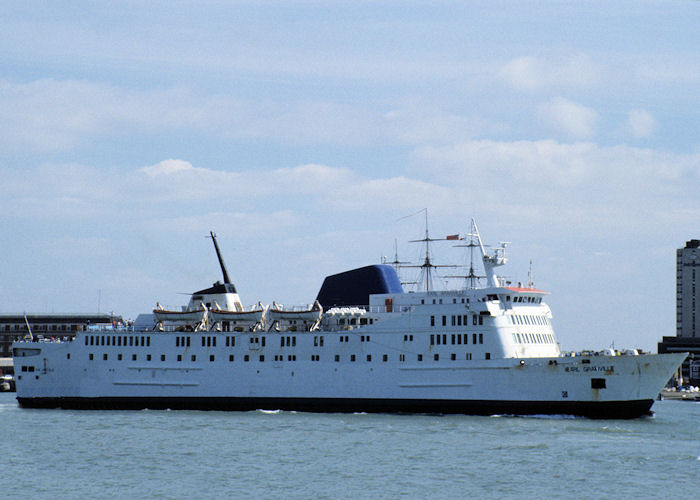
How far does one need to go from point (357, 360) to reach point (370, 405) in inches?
86.9

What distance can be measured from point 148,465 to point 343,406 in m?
16.2

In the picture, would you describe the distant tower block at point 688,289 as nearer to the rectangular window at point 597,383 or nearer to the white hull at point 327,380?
the white hull at point 327,380

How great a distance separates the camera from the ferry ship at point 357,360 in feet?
142

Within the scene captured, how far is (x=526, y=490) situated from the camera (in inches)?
1097

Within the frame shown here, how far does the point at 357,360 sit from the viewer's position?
46.3m

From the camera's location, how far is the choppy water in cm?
2797

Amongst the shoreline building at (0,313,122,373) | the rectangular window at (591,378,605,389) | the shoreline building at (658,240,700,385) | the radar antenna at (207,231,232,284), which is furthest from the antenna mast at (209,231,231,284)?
the shoreline building at (658,240,700,385)

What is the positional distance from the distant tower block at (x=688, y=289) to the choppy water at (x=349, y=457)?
8529cm

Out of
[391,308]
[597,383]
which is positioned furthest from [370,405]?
[597,383]

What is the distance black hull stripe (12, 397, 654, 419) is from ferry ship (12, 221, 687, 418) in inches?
2.0

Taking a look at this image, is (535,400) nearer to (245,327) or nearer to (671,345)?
(245,327)

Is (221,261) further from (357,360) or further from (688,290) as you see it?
(688,290)

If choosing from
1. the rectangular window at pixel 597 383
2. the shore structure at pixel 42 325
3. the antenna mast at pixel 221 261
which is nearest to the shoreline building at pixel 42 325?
the shore structure at pixel 42 325

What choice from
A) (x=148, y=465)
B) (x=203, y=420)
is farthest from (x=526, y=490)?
(x=203, y=420)
